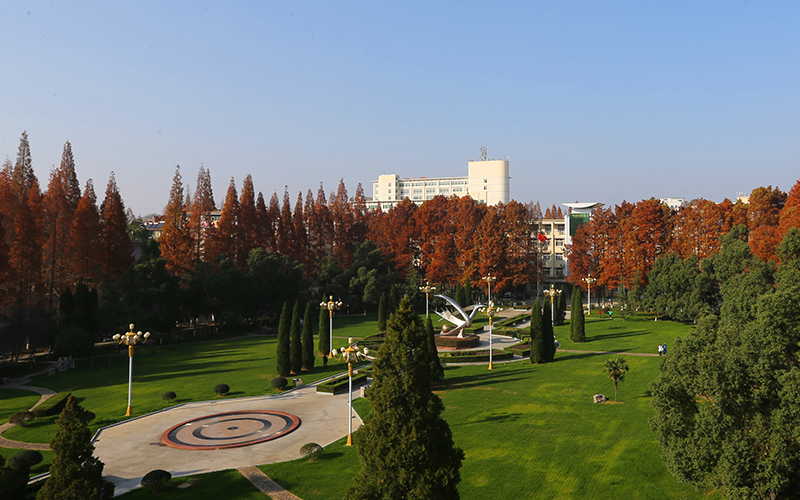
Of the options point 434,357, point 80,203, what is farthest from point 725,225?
point 80,203

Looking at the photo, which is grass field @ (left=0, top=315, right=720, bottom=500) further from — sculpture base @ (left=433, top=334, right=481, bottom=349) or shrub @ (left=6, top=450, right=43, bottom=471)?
sculpture base @ (left=433, top=334, right=481, bottom=349)

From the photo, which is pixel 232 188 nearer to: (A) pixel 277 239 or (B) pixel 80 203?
(A) pixel 277 239

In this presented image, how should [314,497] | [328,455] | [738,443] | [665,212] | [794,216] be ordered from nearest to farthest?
1. [738,443]
2. [314,497]
3. [328,455]
4. [794,216]
5. [665,212]

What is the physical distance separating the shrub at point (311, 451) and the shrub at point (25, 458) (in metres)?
9.83

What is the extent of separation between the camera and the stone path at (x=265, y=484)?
1845cm

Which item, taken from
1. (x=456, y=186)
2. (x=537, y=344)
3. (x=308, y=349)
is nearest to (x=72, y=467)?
(x=308, y=349)

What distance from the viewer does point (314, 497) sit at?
18.3 m

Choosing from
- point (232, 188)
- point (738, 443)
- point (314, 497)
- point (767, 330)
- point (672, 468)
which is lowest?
point (314, 497)

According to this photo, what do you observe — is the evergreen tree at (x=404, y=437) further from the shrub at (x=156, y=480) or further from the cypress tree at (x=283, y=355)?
the cypress tree at (x=283, y=355)

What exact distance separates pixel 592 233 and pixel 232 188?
46977 mm

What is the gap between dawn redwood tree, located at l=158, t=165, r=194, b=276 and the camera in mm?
59781

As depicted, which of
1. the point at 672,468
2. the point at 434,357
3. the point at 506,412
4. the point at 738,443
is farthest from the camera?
the point at 434,357

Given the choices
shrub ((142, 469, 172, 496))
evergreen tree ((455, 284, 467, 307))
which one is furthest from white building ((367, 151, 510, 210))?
shrub ((142, 469, 172, 496))

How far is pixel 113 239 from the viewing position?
5300cm
